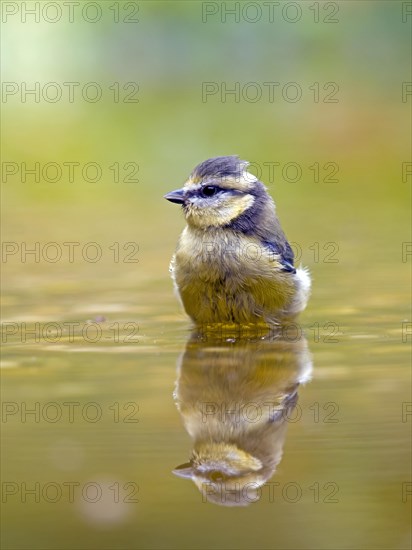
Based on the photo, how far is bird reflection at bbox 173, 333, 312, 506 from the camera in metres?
3.15

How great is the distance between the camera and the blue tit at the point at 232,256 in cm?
560

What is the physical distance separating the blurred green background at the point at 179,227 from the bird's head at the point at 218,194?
59cm

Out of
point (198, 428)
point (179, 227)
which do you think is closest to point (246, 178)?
point (198, 428)

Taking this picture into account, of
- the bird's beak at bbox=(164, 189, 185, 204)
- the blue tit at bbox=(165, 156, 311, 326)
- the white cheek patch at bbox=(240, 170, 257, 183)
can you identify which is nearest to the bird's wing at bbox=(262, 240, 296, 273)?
the blue tit at bbox=(165, 156, 311, 326)

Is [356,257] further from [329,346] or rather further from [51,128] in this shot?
[51,128]

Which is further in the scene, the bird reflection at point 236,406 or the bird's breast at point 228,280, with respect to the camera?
the bird's breast at point 228,280

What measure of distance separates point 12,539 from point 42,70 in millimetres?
11446

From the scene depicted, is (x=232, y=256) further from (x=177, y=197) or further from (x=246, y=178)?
(x=246, y=178)

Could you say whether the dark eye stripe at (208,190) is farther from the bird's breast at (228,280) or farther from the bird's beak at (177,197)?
the bird's breast at (228,280)

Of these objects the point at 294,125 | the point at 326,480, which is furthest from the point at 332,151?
the point at 326,480

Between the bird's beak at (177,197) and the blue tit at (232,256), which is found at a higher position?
the bird's beak at (177,197)

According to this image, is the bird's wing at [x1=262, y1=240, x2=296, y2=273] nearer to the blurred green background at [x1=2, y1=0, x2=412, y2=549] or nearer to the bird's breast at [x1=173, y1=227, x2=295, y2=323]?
the bird's breast at [x1=173, y1=227, x2=295, y2=323]

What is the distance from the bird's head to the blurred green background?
1.92 feet

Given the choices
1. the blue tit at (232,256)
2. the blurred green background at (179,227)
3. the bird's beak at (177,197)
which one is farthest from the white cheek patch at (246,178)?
the blurred green background at (179,227)
